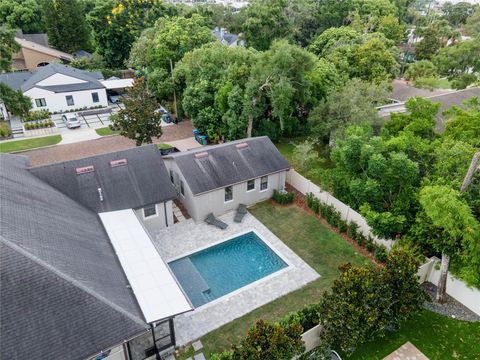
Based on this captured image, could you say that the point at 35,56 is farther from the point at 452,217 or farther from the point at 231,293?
the point at 452,217

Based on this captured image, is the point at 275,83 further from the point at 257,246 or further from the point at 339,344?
the point at 339,344

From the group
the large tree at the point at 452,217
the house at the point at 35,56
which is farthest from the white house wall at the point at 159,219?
the house at the point at 35,56

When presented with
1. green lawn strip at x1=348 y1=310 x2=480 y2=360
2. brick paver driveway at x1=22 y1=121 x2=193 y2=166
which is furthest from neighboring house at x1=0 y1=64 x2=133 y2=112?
green lawn strip at x1=348 y1=310 x2=480 y2=360

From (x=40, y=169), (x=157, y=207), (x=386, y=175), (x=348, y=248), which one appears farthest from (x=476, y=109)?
(x=40, y=169)

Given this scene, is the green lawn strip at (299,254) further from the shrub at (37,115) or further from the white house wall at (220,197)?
the shrub at (37,115)

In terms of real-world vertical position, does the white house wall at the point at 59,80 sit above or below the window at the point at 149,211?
above

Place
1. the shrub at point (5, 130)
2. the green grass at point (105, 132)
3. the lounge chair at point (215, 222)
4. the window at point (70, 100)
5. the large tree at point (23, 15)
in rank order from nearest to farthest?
the lounge chair at point (215, 222) → the shrub at point (5, 130) → the green grass at point (105, 132) → the window at point (70, 100) → the large tree at point (23, 15)
